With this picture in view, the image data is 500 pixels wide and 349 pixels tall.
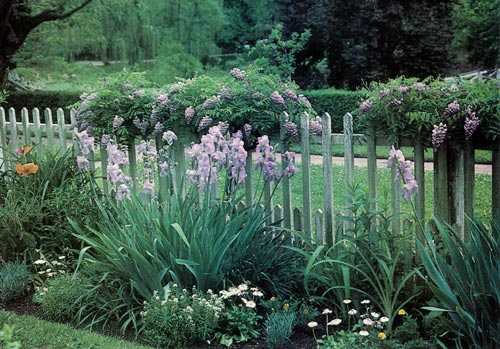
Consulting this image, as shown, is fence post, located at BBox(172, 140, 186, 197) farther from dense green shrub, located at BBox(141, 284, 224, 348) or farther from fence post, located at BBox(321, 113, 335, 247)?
dense green shrub, located at BBox(141, 284, 224, 348)

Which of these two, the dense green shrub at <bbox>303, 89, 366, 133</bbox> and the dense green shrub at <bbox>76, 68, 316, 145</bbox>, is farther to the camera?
the dense green shrub at <bbox>303, 89, 366, 133</bbox>

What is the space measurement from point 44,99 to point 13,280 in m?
14.1

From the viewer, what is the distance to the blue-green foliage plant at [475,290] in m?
3.37

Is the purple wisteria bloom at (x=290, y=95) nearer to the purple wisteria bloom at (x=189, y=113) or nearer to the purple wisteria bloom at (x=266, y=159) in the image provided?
the purple wisteria bloom at (x=266, y=159)

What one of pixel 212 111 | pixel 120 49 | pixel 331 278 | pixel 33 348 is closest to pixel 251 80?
pixel 212 111

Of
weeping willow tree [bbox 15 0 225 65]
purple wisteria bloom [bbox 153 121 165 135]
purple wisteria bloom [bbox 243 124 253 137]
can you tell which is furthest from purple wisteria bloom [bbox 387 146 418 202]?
weeping willow tree [bbox 15 0 225 65]

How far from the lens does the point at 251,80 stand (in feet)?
16.1

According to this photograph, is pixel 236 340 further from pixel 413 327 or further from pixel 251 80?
pixel 251 80

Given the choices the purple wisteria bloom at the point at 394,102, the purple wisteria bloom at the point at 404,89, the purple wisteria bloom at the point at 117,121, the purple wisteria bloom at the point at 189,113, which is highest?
the purple wisteria bloom at the point at 404,89

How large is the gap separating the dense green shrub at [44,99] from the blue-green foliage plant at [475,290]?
48.7 ft

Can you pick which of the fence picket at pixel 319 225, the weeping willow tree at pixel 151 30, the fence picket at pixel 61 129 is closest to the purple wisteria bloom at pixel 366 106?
the fence picket at pixel 319 225

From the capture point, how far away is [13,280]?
477 centimetres

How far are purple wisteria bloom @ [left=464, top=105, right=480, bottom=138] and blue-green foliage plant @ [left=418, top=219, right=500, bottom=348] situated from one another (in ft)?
1.92

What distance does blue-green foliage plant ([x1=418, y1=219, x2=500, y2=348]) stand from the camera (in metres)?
3.37
